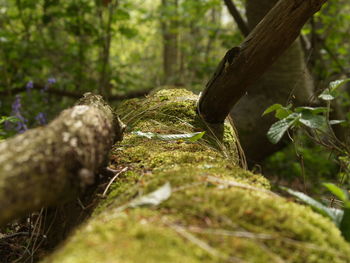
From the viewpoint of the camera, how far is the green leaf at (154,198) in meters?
1.04

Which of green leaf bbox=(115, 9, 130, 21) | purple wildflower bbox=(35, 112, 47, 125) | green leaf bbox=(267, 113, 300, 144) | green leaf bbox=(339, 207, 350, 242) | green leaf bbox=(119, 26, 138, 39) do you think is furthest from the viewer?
green leaf bbox=(119, 26, 138, 39)

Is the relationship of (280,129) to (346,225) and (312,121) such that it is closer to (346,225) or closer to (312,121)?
(312,121)

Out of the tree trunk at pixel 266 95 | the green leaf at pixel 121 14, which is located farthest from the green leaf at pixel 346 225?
the green leaf at pixel 121 14

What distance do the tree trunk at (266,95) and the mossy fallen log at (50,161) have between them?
150 inches

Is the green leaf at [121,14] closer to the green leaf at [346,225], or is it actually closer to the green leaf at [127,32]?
the green leaf at [127,32]

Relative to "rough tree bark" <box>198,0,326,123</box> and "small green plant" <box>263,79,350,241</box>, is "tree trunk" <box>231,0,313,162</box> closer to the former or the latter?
"rough tree bark" <box>198,0,326,123</box>

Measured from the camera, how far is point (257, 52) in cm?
198

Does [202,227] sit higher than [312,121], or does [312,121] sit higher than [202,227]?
[312,121]

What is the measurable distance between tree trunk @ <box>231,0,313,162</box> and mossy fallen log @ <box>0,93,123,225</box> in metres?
3.81

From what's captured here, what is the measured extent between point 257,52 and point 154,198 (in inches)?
50.5

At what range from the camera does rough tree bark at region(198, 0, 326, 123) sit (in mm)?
1895

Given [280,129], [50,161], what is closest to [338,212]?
[280,129]

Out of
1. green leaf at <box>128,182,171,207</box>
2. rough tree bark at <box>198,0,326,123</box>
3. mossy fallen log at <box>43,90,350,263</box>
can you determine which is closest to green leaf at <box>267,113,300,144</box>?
mossy fallen log at <box>43,90,350,263</box>

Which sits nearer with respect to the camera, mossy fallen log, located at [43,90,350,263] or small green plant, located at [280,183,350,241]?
mossy fallen log, located at [43,90,350,263]
